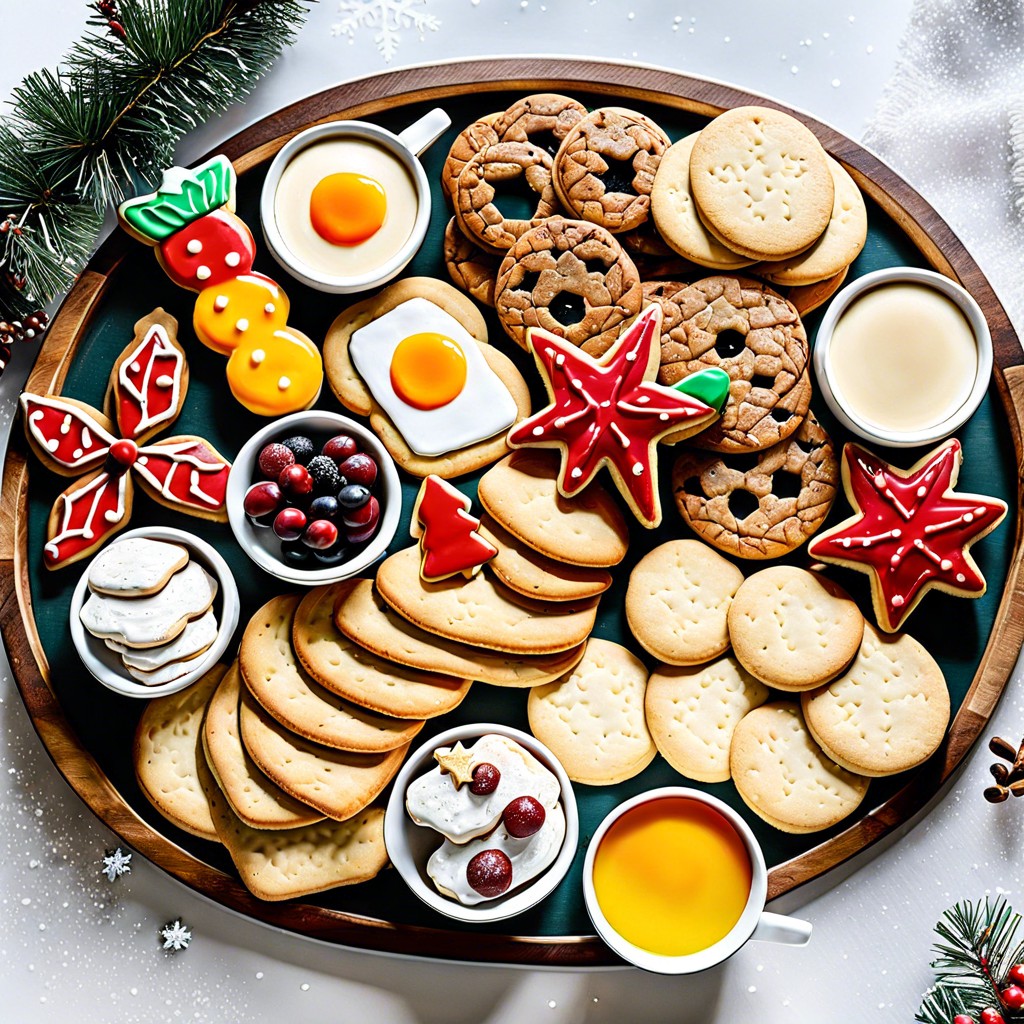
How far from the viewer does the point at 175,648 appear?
1763 mm

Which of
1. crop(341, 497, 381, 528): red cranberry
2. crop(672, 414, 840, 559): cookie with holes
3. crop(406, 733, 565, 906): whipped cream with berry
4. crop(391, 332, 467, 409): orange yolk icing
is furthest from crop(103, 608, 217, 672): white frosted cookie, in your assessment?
crop(672, 414, 840, 559): cookie with holes

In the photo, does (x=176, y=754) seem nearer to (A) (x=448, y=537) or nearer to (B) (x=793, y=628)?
(A) (x=448, y=537)

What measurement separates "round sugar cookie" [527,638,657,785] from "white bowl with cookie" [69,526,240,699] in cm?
63

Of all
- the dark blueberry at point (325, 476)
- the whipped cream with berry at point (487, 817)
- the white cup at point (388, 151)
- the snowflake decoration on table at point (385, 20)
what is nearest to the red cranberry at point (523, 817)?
the whipped cream with berry at point (487, 817)

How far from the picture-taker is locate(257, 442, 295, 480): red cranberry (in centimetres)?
173

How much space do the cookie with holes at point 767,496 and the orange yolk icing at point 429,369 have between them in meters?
0.46

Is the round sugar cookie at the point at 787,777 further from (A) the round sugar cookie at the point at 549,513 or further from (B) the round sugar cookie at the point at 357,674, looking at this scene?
(B) the round sugar cookie at the point at 357,674

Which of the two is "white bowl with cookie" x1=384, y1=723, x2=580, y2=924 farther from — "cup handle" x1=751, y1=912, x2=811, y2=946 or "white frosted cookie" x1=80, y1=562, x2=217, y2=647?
"white frosted cookie" x1=80, y1=562, x2=217, y2=647

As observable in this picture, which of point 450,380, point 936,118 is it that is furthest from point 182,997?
point 936,118

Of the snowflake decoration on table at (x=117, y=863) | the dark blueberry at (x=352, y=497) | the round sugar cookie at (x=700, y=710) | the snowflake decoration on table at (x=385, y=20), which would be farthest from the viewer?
the snowflake decoration on table at (x=385, y=20)

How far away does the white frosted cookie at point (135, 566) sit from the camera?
5.65 feet

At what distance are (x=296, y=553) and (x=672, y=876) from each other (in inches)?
35.8

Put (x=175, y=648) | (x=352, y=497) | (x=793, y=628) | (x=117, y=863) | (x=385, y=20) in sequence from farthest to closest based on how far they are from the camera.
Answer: (x=385, y=20) → (x=117, y=863) → (x=793, y=628) → (x=175, y=648) → (x=352, y=497)

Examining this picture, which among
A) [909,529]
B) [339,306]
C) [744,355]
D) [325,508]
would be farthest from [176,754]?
[909,529]
